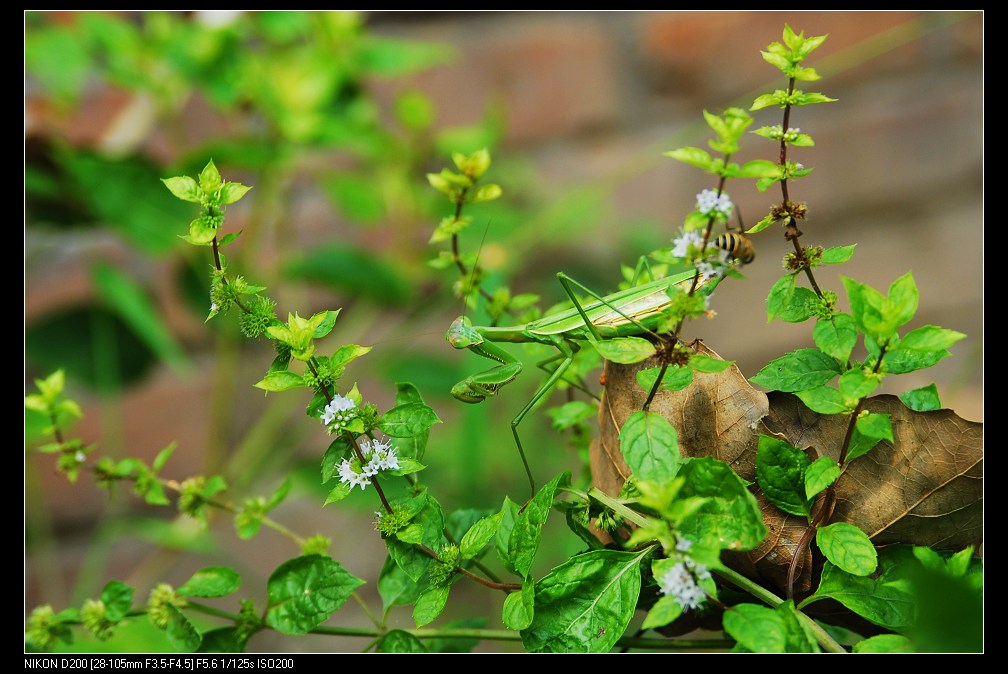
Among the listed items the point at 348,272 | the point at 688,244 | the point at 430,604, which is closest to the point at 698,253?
the point at 688,244

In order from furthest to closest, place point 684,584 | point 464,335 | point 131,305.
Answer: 1. point 131,305
2. point 464,335
3. point 684,584

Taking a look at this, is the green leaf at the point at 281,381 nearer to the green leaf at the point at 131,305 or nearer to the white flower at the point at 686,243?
the white flower at the point at 686,243

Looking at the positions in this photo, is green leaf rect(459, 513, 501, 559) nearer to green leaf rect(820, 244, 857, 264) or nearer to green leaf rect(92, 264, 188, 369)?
green leaf rect(820, 244, 857, 264)

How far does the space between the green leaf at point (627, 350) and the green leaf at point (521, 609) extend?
57 mm

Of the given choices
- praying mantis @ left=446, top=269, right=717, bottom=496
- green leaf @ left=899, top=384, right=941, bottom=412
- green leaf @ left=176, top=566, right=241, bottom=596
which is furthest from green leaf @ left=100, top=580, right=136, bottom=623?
green leaf @ left=899, top=384, right=941, bottom=412

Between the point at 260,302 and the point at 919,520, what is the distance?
171 mm

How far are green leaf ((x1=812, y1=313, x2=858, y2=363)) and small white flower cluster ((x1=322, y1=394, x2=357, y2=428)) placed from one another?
113 mm

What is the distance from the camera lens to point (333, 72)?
1.77 ft

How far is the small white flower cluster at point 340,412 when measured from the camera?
0.19m

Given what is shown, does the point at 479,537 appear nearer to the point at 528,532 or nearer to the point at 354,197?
the point at 528,532

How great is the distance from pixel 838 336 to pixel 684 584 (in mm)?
71

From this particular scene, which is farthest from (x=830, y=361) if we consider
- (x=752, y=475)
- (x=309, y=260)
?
(x=309, y=260)

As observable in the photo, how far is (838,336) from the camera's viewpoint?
0.19 meters

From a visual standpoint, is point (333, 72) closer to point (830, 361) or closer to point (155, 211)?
point (155, 211)
